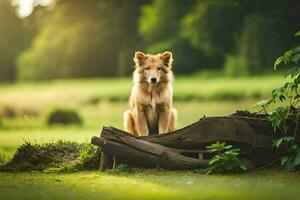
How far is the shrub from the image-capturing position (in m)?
16.0

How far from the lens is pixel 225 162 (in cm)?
670

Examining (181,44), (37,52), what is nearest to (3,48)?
(37,52)

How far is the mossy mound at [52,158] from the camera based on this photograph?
731 centimetres

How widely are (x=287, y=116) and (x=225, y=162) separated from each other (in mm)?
927

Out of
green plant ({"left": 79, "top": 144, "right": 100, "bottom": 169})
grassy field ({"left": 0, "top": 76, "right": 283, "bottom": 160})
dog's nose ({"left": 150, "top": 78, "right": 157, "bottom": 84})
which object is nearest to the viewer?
green plant ({"left": 79, "top": 144, "right": 100, "bottom": 169})

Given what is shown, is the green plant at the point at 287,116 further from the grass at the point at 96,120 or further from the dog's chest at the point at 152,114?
the grass at the point at 96,120

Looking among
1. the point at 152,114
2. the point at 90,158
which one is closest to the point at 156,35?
the point at 152,114

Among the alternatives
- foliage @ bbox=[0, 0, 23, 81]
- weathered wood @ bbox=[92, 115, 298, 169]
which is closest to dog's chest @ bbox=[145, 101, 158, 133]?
weathered wood @ bbox=[92, 115, 298, 169]

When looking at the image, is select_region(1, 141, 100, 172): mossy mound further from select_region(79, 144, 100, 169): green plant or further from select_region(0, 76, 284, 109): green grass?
select_region(0, 76, 284, 109): green grass

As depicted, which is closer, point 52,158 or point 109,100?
point 52,158

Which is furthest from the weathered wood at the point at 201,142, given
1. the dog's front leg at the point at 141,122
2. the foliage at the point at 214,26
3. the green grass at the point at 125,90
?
the foliage at the point at 214,26

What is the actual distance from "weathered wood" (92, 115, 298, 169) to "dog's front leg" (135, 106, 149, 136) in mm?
1041

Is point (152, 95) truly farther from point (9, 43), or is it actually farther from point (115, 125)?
point (9, 43)

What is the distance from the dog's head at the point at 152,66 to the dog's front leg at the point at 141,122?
0.44m
